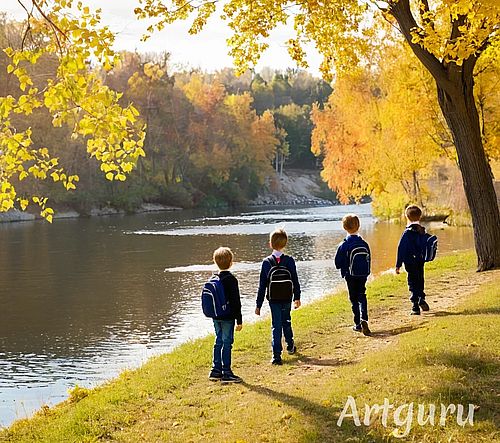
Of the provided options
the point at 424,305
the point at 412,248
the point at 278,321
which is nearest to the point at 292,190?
the point at 424,305

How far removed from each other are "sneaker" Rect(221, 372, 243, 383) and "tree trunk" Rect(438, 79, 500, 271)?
7793 mm

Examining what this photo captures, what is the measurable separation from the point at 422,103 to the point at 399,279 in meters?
15.0

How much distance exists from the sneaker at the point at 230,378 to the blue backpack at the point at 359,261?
7.76 feet

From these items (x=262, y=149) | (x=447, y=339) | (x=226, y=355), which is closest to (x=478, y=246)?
(x=447, y=339)

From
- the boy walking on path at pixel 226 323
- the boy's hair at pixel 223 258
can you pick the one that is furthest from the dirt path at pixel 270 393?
the boy's hair at pixel 223 258

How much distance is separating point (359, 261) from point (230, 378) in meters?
2.56

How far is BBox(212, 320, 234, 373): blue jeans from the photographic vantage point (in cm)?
807

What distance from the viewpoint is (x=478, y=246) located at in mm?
14406

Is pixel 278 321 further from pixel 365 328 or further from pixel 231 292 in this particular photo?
pixel 365 328

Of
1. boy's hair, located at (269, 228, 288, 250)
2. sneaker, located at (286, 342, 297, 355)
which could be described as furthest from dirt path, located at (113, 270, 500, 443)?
boy's hair, located at (269, 228, 288, 250)

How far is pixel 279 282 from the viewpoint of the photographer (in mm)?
8648

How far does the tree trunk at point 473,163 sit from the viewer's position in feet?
45.4

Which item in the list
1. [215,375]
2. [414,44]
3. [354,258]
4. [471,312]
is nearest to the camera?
[215,375]

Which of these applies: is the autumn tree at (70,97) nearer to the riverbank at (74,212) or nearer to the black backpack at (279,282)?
the black backpack at (279,282)
